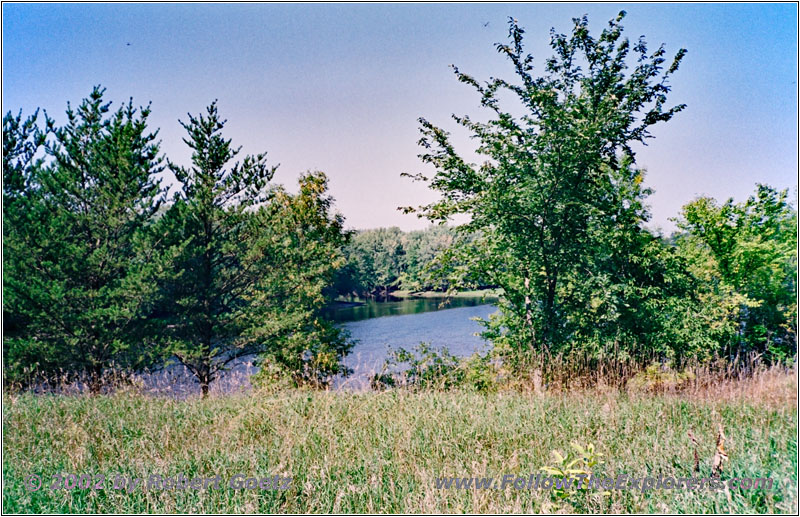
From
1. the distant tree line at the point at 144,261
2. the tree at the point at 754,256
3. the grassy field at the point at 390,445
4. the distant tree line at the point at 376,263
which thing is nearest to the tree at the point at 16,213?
the distant tree line at the point at 144,261

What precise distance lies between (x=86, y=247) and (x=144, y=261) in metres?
1.30

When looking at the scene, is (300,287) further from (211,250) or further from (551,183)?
(551,183)

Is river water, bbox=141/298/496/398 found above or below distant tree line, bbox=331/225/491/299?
below

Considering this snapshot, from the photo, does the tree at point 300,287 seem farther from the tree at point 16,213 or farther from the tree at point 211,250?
the tree at point 16,213

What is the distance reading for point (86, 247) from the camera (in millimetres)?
11539

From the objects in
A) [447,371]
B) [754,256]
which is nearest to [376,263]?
[754,256]

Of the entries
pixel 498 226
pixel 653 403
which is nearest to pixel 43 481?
pixel 653 403

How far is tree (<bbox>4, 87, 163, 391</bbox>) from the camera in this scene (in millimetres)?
10969

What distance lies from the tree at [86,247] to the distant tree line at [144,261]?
0.03 m

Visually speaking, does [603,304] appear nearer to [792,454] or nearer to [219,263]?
[792,454]

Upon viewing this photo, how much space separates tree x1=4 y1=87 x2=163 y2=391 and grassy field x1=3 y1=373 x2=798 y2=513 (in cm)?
644

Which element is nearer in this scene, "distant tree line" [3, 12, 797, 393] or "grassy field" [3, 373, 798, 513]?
"grassy field" [3, 373, 798, 513]

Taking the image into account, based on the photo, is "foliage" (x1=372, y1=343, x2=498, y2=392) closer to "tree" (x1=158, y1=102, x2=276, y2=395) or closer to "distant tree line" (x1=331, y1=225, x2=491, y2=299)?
"tree" (x1=158, y1=102, x2=276, y2=395)

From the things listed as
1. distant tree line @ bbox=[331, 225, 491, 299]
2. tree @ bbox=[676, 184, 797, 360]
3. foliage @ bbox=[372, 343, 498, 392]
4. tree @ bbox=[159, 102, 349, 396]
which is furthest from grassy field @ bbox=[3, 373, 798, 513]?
distant tree line @ bbox=[331, 225, 491, 299]
